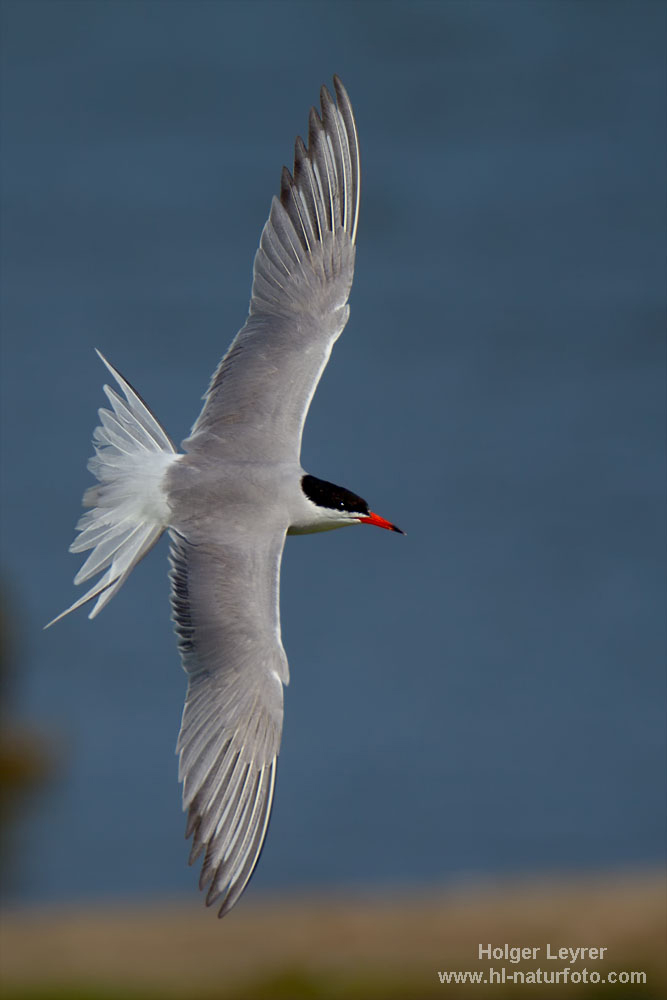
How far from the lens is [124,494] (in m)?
5.55

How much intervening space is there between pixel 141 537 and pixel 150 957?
3.32 meters

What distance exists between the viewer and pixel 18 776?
45.1 ft

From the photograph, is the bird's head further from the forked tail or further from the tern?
the forked tail

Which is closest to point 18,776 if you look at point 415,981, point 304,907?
point 304,907

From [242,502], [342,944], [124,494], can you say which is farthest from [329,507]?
[342,944]

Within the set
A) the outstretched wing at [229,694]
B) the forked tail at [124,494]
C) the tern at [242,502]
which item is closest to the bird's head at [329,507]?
the tern at [242,502]

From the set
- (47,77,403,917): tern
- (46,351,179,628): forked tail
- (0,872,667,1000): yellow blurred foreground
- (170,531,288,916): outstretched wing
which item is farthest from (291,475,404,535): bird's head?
(0,872,667,1000): yellow blurred foreground

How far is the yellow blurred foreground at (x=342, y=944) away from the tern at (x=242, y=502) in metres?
2.66

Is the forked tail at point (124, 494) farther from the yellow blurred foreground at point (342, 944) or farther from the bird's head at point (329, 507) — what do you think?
the yellow blurred foreground at point (342, 944)

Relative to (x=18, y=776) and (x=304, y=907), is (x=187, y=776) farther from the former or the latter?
(x=18, y=776)

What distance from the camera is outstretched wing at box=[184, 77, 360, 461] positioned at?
5840mm

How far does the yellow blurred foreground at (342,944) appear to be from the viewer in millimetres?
7504

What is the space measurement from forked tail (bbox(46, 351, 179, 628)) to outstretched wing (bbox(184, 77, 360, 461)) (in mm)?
179

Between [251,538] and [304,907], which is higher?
[251,538]
